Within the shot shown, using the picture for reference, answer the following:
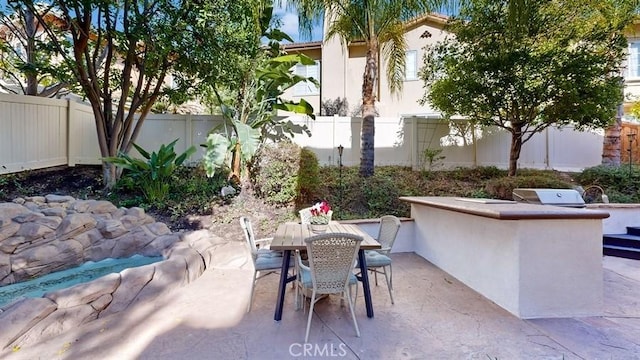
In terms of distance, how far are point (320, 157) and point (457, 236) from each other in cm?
562

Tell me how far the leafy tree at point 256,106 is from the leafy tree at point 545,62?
4.08m

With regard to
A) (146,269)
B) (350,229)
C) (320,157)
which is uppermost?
(320,157)

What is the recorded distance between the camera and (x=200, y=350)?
9.61ft

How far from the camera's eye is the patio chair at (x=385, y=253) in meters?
3.96

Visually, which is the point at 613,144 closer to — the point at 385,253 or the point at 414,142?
the point at 414,142

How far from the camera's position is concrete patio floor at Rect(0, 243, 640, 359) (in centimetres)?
288

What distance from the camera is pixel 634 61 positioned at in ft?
41.4

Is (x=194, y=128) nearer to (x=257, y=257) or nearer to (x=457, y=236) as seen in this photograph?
(x=257, y=257)

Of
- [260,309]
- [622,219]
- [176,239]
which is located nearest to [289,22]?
[176,239]

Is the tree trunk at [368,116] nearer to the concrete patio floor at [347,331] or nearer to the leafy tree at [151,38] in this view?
the leafy tree at [151,38]

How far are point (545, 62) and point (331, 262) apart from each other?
292 inches

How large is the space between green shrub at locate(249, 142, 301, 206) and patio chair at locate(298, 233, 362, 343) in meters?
3.83

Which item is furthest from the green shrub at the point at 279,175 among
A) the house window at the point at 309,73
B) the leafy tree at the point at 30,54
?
the house window at the point at 309,73

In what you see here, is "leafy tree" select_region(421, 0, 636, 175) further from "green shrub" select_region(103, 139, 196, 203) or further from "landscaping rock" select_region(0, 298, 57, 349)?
"landscaping rock" select_region(0, 298, 57, 349)
